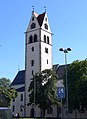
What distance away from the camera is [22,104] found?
7844 centimetres

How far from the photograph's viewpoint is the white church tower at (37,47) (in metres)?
71.8

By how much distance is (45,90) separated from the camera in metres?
60.4

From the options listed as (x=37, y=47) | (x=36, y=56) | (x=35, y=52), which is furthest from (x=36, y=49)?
(x=36, y=56)

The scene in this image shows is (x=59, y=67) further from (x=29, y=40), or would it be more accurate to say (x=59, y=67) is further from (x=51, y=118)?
(x=51, y=118)

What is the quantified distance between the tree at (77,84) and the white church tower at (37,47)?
17830mm

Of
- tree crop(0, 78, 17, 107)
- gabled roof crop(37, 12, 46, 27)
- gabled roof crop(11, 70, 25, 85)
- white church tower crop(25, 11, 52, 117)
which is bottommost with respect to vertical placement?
tree crop(0, 78, 17, 107)

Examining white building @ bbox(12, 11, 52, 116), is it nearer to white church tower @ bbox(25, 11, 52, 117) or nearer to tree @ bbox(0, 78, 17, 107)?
white church tower @ bbox(25, 11, 52, 117)

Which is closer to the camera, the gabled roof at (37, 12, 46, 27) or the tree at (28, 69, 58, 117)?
the tree at (28, 69, 58, 117)

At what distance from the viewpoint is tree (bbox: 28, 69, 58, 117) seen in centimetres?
5991

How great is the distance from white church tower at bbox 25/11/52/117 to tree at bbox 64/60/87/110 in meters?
17.8

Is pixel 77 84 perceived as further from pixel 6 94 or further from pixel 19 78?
pixel 19 78

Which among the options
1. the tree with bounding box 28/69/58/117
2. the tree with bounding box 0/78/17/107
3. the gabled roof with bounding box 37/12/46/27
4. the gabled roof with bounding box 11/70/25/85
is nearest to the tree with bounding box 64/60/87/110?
the tree with bounding box 28/69/58/117

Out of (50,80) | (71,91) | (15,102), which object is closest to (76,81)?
(71,91)

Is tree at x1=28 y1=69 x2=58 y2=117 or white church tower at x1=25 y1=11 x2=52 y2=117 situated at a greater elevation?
white church tower at x1=25 y1=11 x2=52 y2=117
